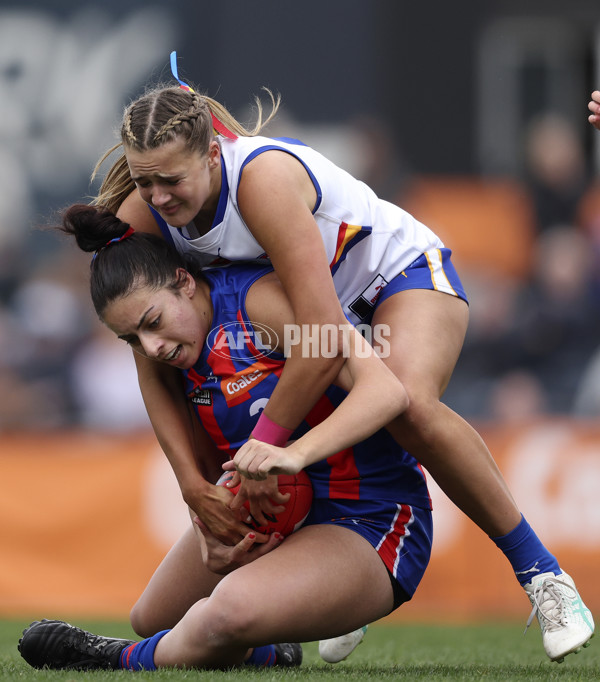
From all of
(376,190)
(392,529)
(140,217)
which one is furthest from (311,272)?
(376,190)

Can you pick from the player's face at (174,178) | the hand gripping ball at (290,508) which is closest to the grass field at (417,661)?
the hand gripping ball at (290,508)

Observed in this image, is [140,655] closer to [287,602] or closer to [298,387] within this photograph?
[287,602]

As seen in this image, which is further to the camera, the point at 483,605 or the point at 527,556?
the point at 483,605

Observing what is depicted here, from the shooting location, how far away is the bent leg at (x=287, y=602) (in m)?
3.45

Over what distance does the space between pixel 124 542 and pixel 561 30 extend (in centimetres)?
697

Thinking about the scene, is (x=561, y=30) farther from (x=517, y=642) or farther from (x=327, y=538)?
(x=327, y=538)

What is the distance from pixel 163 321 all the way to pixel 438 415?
955 mm

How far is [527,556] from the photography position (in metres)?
4.00

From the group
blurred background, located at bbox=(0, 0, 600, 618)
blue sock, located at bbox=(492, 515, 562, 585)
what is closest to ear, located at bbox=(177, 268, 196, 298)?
blue sock, located at bbox=(492, 515, 562, 585)

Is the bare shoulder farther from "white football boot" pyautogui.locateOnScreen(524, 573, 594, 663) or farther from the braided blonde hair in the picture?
→ "white football boot" pyautogui.locateOnScreen(524, 573, 594, 663)

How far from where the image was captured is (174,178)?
141 inches

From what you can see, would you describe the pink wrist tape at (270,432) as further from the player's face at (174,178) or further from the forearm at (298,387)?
the player's face at (174,178)

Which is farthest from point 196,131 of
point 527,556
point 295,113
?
point 295,113

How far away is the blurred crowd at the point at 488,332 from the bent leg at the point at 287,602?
4491mm
